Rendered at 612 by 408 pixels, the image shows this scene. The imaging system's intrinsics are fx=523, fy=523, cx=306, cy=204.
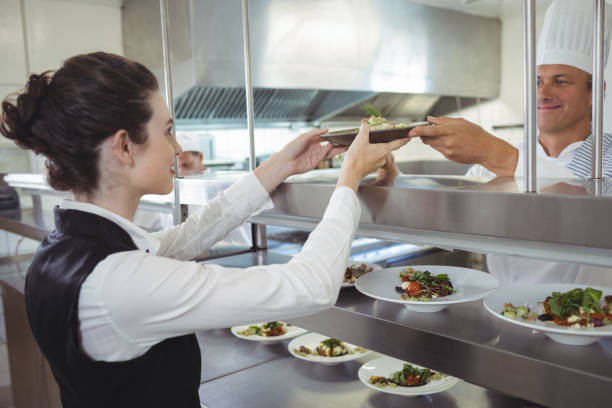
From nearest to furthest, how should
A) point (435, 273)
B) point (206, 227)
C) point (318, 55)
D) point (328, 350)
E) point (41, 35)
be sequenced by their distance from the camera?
point (435, 273)
point (206, 227)
point (328, 350)
point (41, 35)
point (318, 55)

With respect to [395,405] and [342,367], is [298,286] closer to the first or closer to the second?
[395,405]

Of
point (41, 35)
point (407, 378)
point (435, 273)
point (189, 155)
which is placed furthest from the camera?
point (41, 35)

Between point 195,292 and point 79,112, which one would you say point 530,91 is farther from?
point 79,112

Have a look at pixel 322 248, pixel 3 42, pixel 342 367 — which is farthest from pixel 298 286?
pixel 3 42

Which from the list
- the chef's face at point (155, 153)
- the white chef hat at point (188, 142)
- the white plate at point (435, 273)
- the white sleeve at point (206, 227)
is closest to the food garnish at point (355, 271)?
the white plate at point (435, 273)

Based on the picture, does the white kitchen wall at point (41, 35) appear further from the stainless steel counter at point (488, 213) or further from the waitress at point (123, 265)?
the stainless steel counter at point (488, 213)

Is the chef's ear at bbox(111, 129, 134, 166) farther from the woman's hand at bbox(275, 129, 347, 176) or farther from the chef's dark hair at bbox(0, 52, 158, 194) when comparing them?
the woman's hand at bbox(275, 129, 347, 176)

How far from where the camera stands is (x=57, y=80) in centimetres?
97

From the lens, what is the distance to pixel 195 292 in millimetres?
845

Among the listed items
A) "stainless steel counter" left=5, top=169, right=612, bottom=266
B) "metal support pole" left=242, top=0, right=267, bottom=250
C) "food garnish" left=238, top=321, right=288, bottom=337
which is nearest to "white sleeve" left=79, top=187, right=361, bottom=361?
"stainless steel counter" left=5, top=169, right=612, bottom=266

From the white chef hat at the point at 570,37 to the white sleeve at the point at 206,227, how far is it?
1361 mm

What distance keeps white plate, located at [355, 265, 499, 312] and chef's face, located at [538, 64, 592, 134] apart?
1050mm

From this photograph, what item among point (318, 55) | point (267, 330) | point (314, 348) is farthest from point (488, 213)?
point (318, 55)

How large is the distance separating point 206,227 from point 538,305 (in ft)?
2.61
